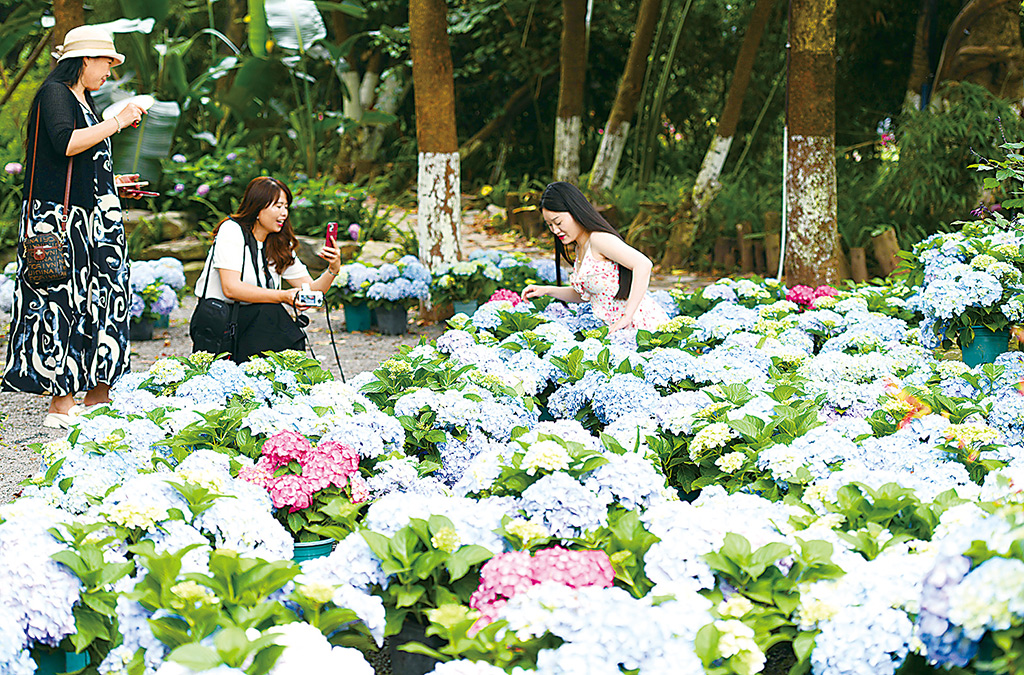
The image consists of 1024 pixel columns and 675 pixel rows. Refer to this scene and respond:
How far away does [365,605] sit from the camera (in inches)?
69.5

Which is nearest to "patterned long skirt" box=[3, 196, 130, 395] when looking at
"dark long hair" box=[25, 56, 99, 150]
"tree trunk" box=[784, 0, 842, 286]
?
"dark long hair" box=[25, 56, 99, 150]

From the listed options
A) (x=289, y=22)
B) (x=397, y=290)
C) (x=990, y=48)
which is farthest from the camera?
(x=289, y=22)

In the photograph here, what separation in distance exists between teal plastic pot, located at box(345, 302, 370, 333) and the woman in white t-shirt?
7.79 feet

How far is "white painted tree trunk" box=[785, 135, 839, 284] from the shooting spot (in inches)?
231

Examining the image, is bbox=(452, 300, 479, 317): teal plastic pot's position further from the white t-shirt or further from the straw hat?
the straw hat

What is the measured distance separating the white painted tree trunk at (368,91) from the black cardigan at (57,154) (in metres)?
8.79

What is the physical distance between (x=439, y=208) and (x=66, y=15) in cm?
307

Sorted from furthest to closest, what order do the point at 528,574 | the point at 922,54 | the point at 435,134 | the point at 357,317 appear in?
the point at 922,54, the point at 357,317, the point at 435,134, the point at 528,574

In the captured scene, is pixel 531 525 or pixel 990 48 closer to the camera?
pixel 531 525

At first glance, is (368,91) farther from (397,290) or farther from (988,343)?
(988,343)

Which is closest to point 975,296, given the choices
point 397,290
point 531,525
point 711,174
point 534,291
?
point 534,291

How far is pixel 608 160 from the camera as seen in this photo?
33.8 feet

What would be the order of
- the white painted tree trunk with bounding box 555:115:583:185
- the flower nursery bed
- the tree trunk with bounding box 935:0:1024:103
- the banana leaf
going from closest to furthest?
the flower nursery bed → the tree trunk with bounding box 935:0:1024:103 → the banana leaf → the white painted tree trunk with bounding box 555:115:583:185

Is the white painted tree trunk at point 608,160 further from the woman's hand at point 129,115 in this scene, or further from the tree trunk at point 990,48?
the woman's hand at point 129,115
